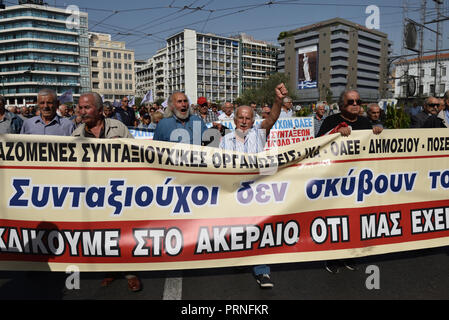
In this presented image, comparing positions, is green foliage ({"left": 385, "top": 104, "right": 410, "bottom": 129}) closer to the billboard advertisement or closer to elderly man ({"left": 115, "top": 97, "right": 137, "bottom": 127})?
elderly man ({"left": 115, "top": 97, "right": 137, "bottom": 127})

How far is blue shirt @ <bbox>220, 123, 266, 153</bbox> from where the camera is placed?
345cm

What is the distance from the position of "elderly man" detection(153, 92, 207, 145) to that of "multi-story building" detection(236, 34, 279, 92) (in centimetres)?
12551

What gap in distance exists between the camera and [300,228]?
124 inches

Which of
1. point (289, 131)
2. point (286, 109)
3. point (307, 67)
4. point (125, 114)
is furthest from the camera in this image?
point (307, 67)

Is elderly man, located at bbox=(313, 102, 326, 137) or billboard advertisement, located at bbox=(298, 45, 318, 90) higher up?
billboard advertisement, located at bbox=(298, 45, 318, 90)

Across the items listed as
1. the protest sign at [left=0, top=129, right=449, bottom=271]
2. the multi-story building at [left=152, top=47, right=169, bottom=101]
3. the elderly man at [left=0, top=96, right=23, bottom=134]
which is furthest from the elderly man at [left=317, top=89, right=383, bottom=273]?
the multi-story building at [left=152, top=47, right=169, bottom=101]

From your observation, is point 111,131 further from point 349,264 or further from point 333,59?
point 333,59

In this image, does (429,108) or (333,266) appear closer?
(333,266)

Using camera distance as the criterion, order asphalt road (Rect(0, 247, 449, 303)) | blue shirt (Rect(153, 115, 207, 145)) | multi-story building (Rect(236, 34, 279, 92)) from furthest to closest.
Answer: multi-story building (Rect(236, 34, 279, 92))
blue shirt (Rect(153, 115, 207, 145))
asphalt road (Rect(0, 247, 449, 303))

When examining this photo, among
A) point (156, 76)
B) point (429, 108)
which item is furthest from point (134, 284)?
point (156, 76)

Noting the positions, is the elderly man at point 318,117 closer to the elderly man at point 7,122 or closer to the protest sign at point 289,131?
the protest sign at point 289,131

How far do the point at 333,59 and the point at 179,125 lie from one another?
354 feet

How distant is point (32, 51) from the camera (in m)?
80.8

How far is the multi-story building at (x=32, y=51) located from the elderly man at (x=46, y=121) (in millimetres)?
86110
